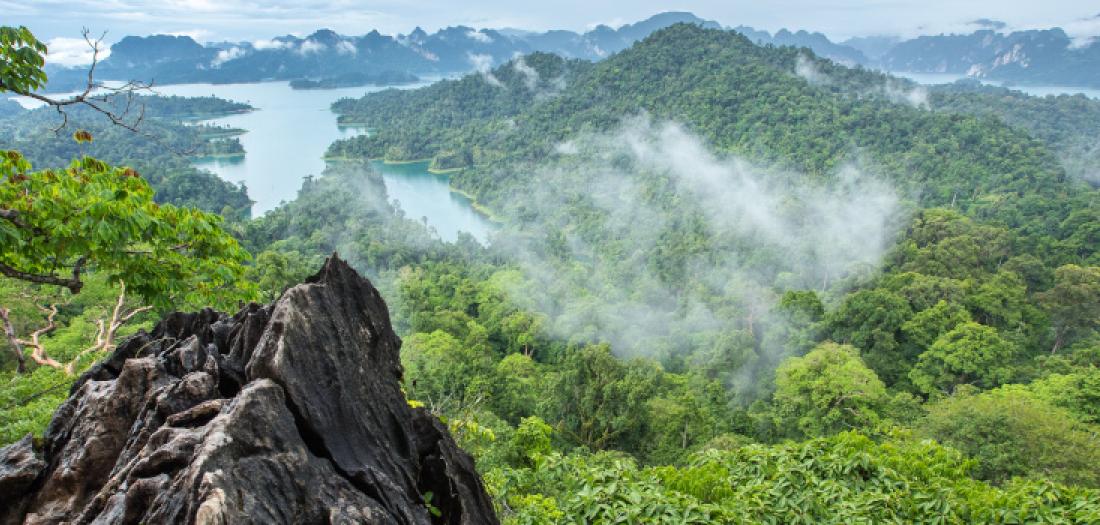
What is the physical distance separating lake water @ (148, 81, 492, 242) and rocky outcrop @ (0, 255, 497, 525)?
55131 mm

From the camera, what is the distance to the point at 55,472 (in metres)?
3.07

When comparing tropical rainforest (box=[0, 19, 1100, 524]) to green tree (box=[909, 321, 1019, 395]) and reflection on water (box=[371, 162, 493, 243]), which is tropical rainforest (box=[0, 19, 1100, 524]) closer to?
green tree (box=[909, 321, 1019, 395])

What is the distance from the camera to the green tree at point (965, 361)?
77.0 feet

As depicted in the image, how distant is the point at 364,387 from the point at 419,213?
65.7 metres

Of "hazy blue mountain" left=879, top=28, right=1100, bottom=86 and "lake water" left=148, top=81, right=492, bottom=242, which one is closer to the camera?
"lake water" left=148, top=81, right=492, bottom=242

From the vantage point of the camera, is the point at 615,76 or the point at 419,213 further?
the point at 615,76

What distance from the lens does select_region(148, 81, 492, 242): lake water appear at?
67688 millimetres

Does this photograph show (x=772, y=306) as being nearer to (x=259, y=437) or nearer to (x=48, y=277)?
(x=48, y=277)

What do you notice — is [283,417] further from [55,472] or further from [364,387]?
[55,472]

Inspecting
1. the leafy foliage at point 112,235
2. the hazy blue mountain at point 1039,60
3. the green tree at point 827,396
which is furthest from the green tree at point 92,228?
the hazy blue mountain at point 1039,60

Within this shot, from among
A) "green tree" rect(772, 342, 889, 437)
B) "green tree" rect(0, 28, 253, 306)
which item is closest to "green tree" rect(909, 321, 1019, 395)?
"green tree" rect(772, 342, 889, 437)

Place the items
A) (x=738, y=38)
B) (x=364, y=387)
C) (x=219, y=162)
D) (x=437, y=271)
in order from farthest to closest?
(x=738, y=38) → (x=219, y=162) → (x=437, y=271) → (x=364, y=387)

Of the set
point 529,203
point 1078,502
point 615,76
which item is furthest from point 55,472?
point 615,76

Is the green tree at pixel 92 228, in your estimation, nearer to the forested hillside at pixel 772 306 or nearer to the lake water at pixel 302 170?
the forested hillside at pixel 772 306
